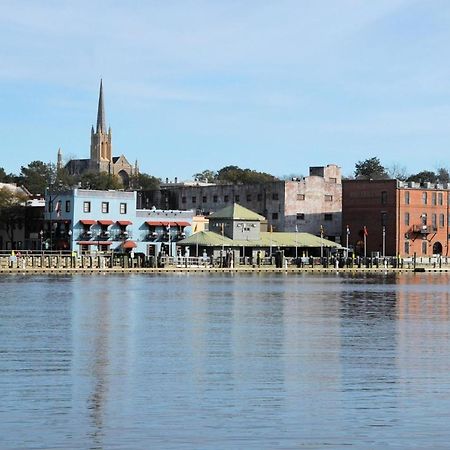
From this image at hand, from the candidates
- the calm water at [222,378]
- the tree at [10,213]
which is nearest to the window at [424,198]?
the tree at [10,213]

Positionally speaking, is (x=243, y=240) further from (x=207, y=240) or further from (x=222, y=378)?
(x=222, y=378)

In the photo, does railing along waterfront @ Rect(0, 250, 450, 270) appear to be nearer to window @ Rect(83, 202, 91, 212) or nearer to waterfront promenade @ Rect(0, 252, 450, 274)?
waterfront promenade @ Rect(0, 252, 450, 274)

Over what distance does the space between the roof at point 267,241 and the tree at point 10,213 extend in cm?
2315

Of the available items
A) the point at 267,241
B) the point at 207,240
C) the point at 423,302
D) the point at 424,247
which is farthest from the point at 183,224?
the point at 423,302

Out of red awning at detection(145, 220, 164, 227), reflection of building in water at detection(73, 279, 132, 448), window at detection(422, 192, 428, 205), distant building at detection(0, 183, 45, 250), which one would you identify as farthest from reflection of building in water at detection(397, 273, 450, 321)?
distant building at detection(0, 183, 45, 250)

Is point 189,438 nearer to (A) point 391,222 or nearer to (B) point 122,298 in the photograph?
(B) point 122,298

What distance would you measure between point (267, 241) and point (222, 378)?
119 meters

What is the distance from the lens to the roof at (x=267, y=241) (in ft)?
485

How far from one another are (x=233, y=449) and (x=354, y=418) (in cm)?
481

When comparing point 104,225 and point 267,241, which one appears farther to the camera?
point 267,241

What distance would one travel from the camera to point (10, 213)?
512 feet

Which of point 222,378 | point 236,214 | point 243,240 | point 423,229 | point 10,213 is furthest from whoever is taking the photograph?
point 423,229

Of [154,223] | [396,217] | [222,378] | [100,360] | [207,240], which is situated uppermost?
[396,217]

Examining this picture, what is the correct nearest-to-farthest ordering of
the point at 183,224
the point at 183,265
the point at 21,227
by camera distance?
the point at 183,265 < the point at 183,224 < the point at 21,227
